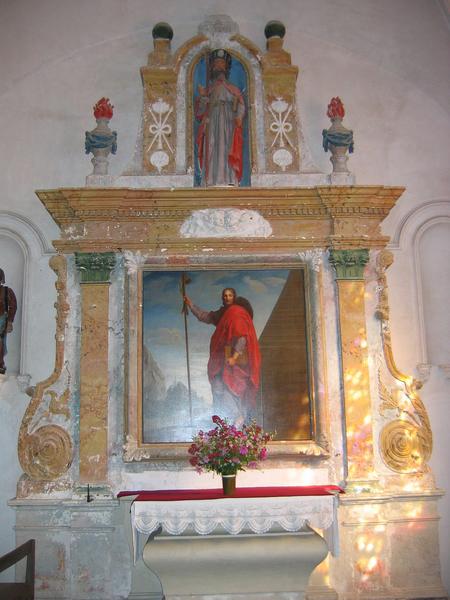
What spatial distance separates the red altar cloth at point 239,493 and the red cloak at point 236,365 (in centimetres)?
98

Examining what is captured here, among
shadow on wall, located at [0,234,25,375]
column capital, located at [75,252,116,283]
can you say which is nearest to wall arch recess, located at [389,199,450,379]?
column capital, located at [75,252,116,283]

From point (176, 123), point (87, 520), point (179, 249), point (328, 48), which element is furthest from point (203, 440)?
point (328, 48)

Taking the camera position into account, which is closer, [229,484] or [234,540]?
[234,540]

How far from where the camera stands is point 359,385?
25.9 ft

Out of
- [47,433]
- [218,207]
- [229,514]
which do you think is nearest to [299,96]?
[218,207]

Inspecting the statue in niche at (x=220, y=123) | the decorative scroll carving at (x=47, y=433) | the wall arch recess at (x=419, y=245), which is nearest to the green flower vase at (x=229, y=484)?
the decorative scroll carving at (x=47, y=433)

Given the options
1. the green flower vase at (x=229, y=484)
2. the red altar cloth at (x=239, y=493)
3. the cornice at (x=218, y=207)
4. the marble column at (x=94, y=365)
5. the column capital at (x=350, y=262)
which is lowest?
the red altar cloth at (x=239, y=493)

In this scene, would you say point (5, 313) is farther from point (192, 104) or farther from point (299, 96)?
point (299, 96)

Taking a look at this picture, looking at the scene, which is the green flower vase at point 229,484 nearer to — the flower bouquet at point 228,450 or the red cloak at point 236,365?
the flower bouquet at point 228,450

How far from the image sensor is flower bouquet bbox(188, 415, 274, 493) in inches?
269

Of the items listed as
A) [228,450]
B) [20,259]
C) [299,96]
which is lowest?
[228,450]

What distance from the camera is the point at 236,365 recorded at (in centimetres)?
794

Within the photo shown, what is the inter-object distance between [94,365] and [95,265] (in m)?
1.16

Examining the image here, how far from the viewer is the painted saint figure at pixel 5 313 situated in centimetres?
800
